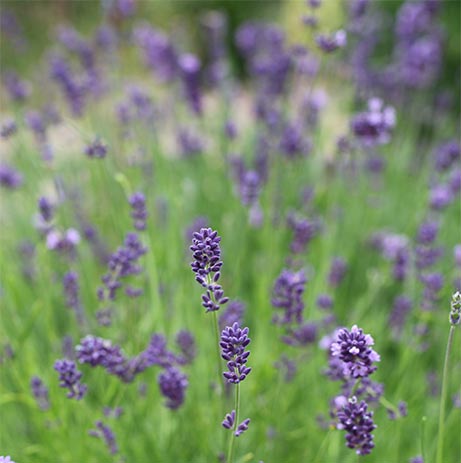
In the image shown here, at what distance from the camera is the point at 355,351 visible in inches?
51.6

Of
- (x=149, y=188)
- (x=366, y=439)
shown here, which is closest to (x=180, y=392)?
(x=366, y=439)

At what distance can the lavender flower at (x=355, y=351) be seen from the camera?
52.2 inches

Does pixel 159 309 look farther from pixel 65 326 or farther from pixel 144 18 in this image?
pixel 144 18

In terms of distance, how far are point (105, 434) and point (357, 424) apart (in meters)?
0.83

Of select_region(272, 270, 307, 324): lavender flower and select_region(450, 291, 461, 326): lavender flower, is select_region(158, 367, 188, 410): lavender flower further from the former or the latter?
select_region(450, 291, 461, 326): lavender flower

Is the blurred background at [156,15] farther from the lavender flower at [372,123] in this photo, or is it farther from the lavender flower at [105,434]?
the lavender flower at [105,434]

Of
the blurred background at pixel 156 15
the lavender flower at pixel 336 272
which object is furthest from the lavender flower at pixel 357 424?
the blurred background at pixel 156 15

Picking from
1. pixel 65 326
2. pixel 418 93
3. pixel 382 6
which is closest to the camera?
pixel 65 326

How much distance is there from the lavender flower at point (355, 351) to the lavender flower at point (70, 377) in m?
0.69

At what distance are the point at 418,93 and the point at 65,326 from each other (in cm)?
300

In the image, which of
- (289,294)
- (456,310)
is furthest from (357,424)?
(289,294)

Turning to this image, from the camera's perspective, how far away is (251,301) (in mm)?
3338

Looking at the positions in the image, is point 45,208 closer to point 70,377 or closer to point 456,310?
point 70,377

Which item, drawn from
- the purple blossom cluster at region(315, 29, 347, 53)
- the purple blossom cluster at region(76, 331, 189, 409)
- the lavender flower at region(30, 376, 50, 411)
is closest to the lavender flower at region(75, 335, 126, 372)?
the purple blossom cluster at region(76, 331, 189, 409)
